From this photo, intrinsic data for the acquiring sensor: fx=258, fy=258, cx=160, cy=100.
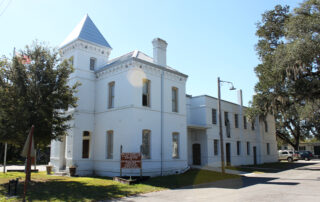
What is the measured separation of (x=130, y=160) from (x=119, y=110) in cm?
410

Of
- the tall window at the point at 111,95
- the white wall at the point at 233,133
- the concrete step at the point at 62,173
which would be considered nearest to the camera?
the concrete step at the point at 62,173

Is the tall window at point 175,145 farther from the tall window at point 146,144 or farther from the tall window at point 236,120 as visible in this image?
the tall window at point 236,120

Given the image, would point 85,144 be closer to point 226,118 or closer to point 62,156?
point 62,156

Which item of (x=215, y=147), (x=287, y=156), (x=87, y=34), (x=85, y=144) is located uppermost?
(x=87, y=34)

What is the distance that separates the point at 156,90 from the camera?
19.6 metres

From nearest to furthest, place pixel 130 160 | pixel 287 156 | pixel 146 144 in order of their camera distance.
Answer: pixel 130 160
pixel 146 144
pixel 287 156

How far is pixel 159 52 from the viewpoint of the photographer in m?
20.8

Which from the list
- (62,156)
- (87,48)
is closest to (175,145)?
(62,156)

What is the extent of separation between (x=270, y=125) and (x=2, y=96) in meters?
34.9

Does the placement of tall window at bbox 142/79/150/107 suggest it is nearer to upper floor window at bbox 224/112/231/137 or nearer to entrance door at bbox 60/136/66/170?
entrance door at bbox 60/136/66/170

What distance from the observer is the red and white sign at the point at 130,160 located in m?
15.5

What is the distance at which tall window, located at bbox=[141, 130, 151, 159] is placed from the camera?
18062 millimetres

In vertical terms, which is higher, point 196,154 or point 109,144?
point 109,144

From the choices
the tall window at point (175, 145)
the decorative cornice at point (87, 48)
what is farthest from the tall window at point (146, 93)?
the decorative cornice at point (87, 48)
